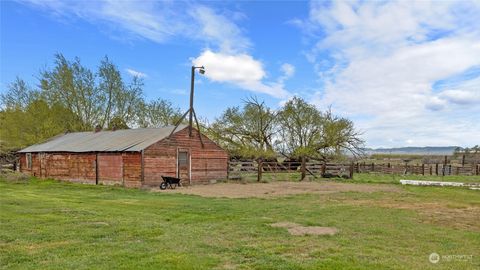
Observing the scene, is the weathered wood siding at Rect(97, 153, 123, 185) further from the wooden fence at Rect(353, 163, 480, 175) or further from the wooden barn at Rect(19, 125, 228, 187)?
the wooden fence at Rect(353, 163, 480, 175)

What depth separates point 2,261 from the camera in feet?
19.7

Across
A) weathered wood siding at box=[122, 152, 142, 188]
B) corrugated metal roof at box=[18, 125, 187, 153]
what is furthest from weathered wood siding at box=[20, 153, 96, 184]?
weathered wood siding at box=[122, 152, 142, 188]

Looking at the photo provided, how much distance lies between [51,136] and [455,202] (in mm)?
33613

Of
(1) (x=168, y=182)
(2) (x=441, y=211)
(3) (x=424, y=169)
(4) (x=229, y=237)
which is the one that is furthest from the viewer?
(3) (x=424, y=169)

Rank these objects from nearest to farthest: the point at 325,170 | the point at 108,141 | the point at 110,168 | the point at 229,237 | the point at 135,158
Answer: the point at 229,237
the point at 135,158
the point at 110,168
the point at 108,141
the point at 325,170

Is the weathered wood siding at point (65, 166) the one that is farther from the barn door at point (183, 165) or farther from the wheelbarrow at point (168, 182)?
the wheelbarrow at point (168, 182)

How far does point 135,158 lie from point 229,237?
15.6 metres

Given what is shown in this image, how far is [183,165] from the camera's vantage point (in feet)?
81.3

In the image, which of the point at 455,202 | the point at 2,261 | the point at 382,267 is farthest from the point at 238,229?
the point at 455,202

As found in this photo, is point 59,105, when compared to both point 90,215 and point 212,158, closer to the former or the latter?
point 212,158

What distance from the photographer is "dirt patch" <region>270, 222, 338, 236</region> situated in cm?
848

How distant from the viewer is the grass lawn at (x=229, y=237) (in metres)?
6.11

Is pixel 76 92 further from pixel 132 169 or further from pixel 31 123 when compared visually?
pixel 132 169

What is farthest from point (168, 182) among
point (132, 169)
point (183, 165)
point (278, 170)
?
point (278, 170)
